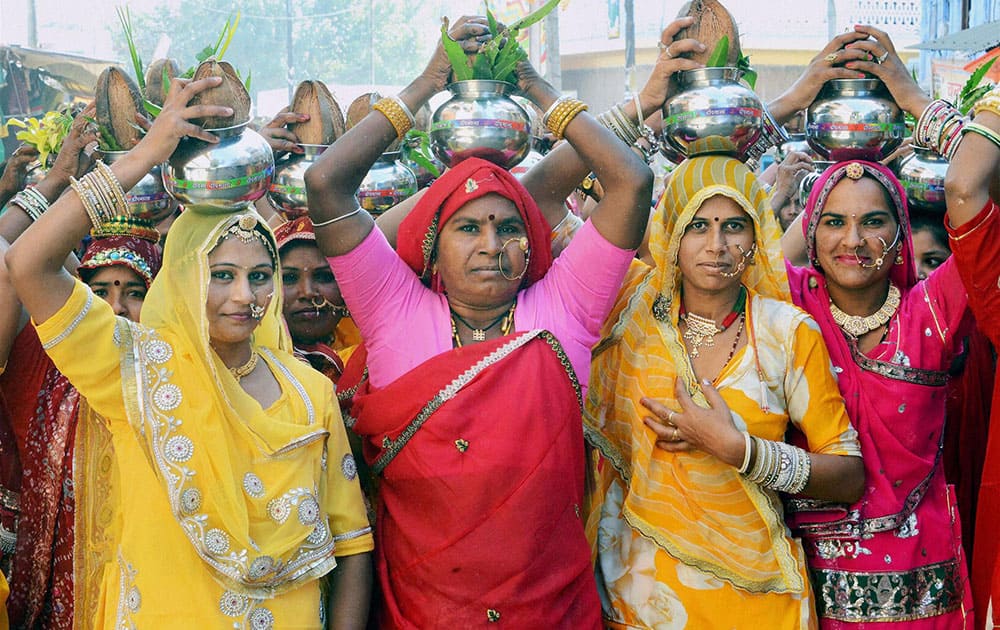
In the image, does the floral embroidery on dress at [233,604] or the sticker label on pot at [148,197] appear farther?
the sticker label on pot at [148,197]

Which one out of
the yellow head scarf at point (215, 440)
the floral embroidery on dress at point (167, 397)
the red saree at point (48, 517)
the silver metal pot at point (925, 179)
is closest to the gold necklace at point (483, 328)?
the yellow head scarf at point (215, 440)

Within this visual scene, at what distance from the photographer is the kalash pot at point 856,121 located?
3.81 m

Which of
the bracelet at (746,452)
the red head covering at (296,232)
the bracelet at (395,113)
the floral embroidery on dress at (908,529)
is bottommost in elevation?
the floral embroidery on dress at (908,529)

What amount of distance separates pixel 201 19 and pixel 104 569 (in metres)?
39.8

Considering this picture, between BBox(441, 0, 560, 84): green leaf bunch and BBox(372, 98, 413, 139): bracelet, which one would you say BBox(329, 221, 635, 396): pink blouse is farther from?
BBox(441, 0, 560, 84): green leaf bunch

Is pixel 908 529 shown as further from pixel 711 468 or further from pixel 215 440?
pixel 215 440

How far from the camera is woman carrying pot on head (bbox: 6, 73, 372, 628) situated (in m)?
2.87

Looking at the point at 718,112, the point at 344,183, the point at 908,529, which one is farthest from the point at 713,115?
the point at 908,529

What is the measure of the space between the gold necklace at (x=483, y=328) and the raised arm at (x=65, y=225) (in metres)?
1.02

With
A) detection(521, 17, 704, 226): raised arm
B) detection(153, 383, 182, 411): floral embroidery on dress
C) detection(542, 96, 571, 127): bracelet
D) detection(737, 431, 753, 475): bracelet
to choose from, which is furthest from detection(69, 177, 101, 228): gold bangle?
detection(737, 431, 753, 475): bracelet

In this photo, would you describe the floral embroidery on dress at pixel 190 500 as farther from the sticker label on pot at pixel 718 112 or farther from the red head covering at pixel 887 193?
the red head covering at pixel 887 193

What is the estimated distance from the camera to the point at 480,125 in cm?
341

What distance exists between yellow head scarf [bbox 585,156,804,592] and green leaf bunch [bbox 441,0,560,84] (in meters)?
0.72

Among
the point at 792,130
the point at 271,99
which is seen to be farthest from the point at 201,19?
the point at 792,130
